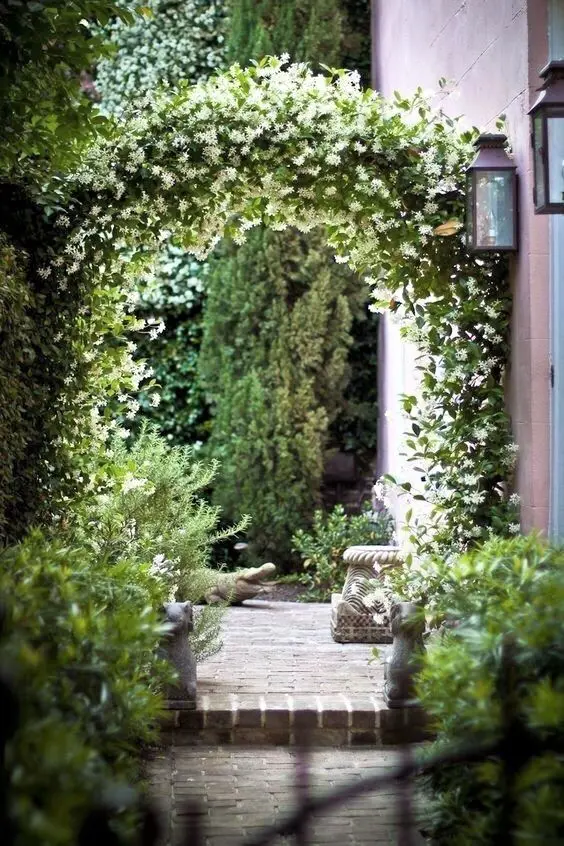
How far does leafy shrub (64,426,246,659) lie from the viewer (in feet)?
17.8

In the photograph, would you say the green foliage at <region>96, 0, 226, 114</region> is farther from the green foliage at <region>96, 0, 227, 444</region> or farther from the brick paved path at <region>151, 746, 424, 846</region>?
the brick paved path at <region>151, 746, 424, 846</region>

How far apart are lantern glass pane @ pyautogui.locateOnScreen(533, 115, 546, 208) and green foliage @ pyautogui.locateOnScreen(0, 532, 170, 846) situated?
214 cm

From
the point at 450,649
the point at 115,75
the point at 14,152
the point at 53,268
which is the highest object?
the point at 115,75

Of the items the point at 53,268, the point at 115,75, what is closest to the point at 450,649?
the point at 53,268

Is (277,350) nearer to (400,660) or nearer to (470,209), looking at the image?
(470,209)

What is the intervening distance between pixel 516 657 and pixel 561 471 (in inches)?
91.3

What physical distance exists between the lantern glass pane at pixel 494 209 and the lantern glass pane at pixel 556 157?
71cm

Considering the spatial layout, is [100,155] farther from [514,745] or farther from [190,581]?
[514,745]

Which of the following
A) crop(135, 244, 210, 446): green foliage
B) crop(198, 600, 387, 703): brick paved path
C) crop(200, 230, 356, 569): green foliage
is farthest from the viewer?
crop(135, 244, 210, 446): green foliage

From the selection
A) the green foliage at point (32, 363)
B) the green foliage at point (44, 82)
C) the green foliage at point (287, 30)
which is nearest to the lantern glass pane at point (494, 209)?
the green foliage at point (44, 82)

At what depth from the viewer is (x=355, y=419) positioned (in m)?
9.96

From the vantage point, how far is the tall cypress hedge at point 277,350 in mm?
9227

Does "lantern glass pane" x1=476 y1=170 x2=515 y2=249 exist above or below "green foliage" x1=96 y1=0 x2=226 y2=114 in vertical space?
below

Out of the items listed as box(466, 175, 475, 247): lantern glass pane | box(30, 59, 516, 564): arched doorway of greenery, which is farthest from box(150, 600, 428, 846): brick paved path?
box(466, 175, 475, 247): lantern glass pane
